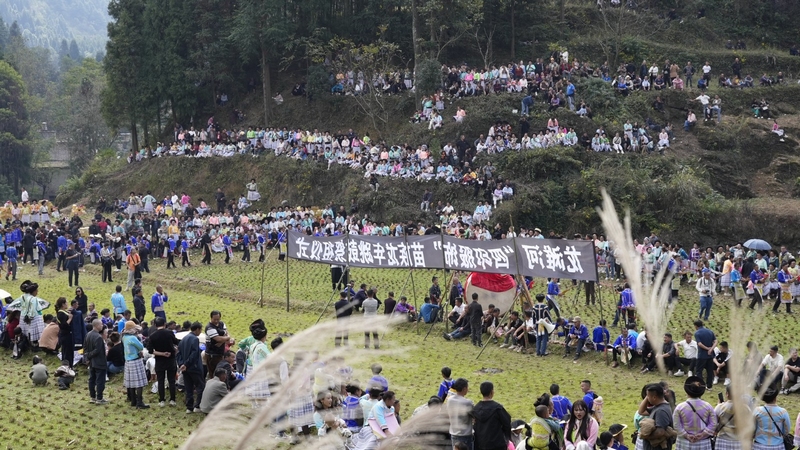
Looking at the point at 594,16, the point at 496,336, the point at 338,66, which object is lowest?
the point at 496,336

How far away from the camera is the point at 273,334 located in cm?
2145

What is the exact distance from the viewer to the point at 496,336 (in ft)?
69.9

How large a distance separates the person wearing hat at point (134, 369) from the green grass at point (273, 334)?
0.87 feet

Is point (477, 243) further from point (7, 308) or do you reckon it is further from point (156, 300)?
point (7, 308)

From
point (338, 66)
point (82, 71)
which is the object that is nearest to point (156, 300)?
point (338, 66)

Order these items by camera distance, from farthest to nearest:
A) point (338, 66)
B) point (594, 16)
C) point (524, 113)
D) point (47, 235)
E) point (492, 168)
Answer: point (594, 16), point (338, 66), point (524, 113), point (492, 168), point (47, 235)

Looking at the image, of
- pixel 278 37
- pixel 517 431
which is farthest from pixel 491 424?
pixel 278 37

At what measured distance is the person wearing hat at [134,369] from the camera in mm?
15523

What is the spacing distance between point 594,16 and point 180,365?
A: 1747 inches

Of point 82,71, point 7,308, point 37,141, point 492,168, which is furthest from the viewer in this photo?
point 82,71

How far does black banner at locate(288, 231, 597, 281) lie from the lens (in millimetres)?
19016

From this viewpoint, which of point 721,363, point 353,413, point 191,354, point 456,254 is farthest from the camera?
point 456,254

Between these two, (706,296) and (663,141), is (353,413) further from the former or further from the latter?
(663,141)

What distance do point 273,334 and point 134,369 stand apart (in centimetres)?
604
